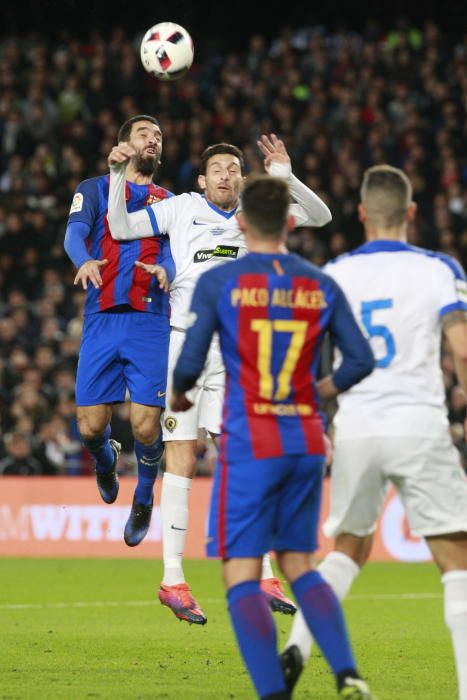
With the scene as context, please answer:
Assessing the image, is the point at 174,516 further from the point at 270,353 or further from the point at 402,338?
the point at 270,353

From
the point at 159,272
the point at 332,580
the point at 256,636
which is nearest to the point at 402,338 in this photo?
the point at 332,580

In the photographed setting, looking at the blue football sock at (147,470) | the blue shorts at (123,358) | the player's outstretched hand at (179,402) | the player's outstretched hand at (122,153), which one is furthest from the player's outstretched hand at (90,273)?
the player's outstretched hand at (179,402)

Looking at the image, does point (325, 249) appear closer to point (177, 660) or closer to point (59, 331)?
point (59, 331)

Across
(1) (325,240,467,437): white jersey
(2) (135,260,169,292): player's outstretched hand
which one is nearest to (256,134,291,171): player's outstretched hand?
(2) (135,260,169,292): player's outstretched hand

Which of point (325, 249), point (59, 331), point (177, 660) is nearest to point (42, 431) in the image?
point (59, 331)

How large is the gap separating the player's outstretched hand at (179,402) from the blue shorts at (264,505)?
0.31m

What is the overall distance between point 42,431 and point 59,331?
6.38 feet

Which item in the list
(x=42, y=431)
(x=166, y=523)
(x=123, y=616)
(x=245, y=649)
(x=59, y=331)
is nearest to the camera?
(x=245, y=649)

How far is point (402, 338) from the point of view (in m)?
5.88

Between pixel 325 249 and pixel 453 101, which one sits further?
pixel 453 101

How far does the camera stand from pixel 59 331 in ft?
59.9

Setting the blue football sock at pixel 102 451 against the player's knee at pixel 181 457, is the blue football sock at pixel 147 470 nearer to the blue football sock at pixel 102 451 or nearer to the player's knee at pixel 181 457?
the blue football sock at pixel 102 451

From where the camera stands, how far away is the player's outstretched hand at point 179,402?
572 cm

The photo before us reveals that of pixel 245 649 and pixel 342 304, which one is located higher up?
pixel 342 304
